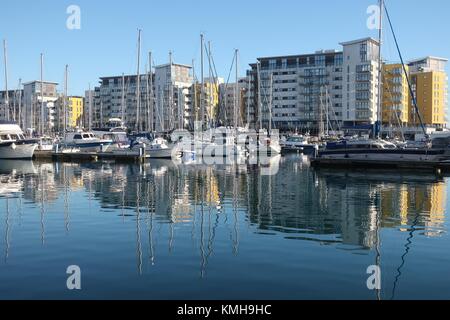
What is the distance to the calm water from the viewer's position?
45.8 feet

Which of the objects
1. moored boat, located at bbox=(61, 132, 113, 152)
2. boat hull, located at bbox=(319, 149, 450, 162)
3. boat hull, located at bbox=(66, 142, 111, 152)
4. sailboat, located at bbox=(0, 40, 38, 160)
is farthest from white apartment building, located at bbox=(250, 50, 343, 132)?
boat hull, located at bbox=(319, 149, 450, 162)

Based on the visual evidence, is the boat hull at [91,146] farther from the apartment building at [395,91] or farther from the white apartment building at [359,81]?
the apartment building at [395,91]

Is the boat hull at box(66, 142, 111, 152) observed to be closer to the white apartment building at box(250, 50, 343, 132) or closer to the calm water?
the calm water

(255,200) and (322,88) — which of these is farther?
(322,88)

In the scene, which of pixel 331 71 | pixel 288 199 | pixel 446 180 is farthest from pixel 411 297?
pixel 331 71

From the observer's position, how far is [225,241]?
65.4ft

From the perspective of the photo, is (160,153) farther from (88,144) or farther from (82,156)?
(88,144)

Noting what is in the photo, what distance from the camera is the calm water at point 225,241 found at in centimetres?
1395

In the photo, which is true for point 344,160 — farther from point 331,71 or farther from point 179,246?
point 331,71

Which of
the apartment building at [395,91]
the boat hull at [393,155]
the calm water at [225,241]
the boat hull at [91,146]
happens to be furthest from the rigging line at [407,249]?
the apartment building at [395,91]

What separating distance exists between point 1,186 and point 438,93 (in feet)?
523

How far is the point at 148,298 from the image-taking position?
1295 cm

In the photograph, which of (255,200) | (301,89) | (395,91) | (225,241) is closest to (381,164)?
(255,200)
